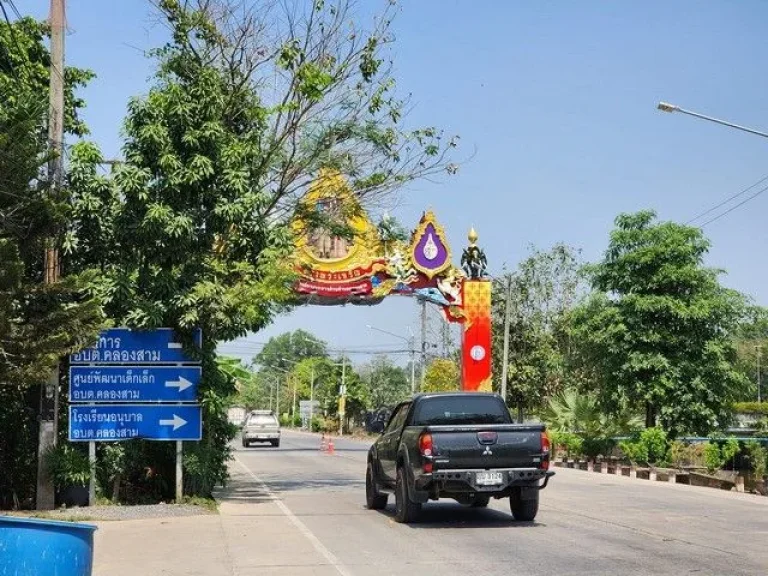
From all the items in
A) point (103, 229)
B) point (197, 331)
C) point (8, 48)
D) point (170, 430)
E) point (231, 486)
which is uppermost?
point (8, 48)

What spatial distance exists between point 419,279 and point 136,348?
25808mm

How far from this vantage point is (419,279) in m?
42.8

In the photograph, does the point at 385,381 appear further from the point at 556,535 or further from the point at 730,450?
the point at 556,535

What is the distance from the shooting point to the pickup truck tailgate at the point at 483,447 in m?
14.3

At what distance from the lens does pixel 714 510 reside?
702 inches

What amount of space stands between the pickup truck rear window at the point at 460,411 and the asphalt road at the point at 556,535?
4.82 ft

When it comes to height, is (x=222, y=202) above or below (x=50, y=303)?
above

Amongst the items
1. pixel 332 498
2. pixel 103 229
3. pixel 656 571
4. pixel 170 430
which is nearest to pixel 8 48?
pixel 103 229

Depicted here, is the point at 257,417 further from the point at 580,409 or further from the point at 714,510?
the point at 714,510

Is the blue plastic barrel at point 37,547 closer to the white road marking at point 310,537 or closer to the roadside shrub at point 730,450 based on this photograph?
the white road marking at point 310,537

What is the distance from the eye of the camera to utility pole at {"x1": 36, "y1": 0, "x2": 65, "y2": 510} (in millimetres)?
16688

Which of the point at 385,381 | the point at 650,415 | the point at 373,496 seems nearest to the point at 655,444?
the point at 650,415

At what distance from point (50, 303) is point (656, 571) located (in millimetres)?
9967

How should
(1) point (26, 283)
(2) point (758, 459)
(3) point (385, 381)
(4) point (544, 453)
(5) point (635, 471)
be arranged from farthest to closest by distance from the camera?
1. (3) point (385, 381)
2. (5) point (635, 471)
3. (2) point (758, 459)
4. (1) point (26, 283)
5. (4) point (544, 453)
